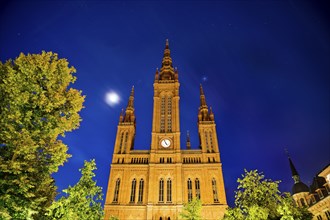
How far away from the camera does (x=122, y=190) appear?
137ft

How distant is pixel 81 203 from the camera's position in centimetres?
1347

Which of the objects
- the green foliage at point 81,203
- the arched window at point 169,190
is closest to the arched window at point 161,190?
the arched window at point 169,190

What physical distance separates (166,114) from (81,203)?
1583 inches

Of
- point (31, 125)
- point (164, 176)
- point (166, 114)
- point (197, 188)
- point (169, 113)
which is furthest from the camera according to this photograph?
point (169, 113)

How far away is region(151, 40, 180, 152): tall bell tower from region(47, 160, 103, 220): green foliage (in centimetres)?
3185

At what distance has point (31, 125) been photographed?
11055mm

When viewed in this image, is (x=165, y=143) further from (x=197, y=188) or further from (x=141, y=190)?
(x=197, y=188)

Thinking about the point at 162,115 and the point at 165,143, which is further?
the point at 162,115

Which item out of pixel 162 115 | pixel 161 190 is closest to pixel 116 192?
pixel 161 190

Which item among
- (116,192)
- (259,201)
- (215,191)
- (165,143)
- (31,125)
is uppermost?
(165,143)

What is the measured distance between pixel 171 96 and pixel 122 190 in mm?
26641

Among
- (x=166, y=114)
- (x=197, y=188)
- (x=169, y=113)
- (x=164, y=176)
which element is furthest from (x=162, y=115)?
(x=197, y=188)

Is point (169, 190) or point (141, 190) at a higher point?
point (141, 190)

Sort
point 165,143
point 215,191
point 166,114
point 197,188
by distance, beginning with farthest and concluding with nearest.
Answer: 1. point 166,114
2. point 165,143
3. point 197,188
4. point 215,191
